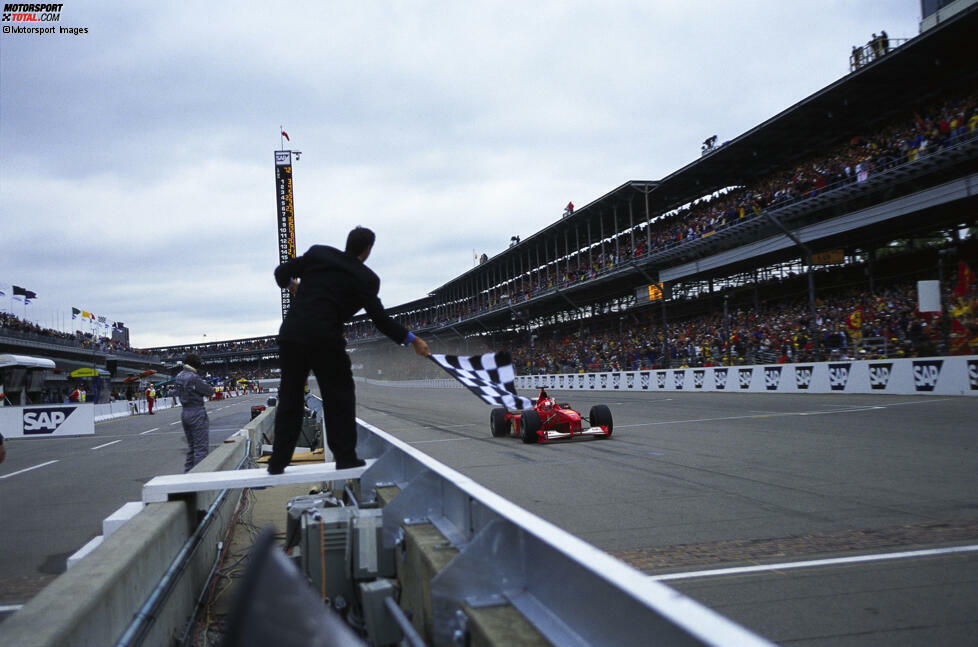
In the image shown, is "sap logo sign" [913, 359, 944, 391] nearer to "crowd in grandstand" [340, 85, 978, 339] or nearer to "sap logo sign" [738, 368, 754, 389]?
"sap logo sign" [738, 368, 754, 389]

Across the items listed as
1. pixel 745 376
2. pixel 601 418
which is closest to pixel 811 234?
pixel 745 376

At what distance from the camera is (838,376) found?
18.9 meters

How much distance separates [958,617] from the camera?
3.15m

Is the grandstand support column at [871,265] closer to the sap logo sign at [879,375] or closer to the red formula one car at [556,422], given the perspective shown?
the sap logo sign at [879,375]

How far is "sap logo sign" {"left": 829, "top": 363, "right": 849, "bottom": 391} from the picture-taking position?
18.6 metres

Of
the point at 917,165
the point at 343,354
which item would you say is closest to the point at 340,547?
the point at 343,354

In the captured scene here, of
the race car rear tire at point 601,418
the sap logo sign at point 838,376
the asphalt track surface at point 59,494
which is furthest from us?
the sap logo sign at point 838,376

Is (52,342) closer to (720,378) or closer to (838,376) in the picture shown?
(720,378)

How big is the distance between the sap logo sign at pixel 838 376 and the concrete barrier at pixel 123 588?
1769cm

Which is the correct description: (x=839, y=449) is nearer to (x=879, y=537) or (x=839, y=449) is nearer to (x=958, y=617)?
(x=879, y=537)

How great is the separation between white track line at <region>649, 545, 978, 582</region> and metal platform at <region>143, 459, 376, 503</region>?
6.67ft

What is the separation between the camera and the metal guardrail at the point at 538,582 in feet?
4.66

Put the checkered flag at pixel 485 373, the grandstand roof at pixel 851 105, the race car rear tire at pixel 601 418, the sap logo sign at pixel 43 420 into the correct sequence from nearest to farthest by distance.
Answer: the checkered flag at pixel 485 373
the race car rear tire at pixel 601 418
the grandstand roof at pixel 851 105
the sap logo sign at pixel 43 420

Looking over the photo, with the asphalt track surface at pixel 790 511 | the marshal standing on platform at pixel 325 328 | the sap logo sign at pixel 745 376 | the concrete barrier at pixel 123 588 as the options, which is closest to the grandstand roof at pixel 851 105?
the sap logo sign at pixel 745 376
